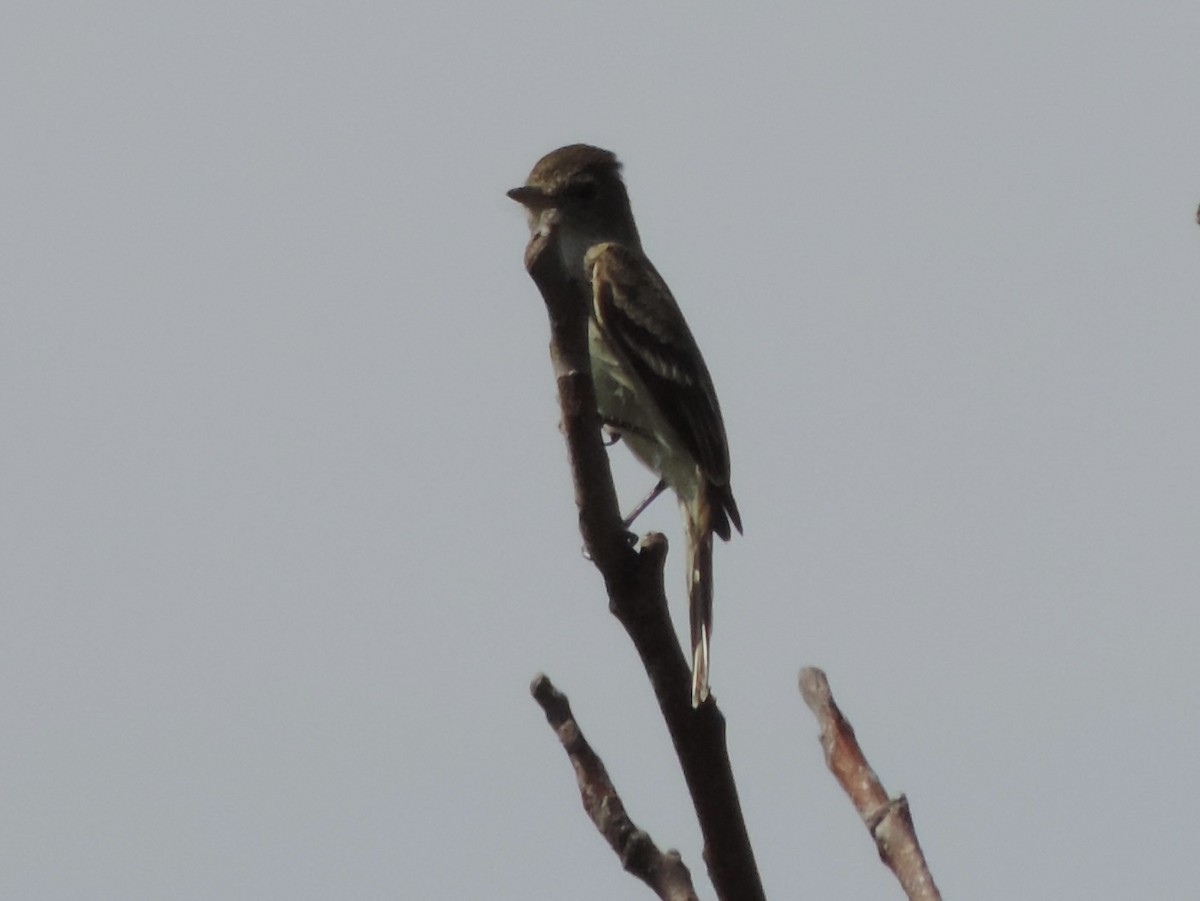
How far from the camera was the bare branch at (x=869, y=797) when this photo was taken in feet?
8.43

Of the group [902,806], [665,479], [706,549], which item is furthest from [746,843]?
[665,479]

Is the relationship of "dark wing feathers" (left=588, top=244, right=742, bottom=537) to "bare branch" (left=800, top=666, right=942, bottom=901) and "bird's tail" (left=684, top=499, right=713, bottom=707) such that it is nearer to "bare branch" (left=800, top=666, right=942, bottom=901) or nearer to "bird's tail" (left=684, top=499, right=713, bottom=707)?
"bird's tail" (left=684, top=499, right=713, bottom=707)

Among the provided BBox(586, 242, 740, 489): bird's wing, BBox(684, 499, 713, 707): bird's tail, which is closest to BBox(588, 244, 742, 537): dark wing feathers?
BBox(586, 242, 740, 489): bird's wing

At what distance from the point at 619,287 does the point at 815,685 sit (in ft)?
12.5

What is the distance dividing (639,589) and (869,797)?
0.51 meters

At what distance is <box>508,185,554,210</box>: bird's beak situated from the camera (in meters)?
7.07

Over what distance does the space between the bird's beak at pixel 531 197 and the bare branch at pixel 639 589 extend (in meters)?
4.06

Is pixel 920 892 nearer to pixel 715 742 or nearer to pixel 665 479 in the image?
pixel 715 742

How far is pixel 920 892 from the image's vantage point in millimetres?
2490

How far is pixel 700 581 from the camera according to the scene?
5539mm

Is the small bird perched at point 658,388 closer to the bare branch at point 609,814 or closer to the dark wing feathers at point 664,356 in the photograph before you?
the dark wing feathers at point 664,356

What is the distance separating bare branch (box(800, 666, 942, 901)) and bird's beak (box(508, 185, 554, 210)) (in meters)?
4.36

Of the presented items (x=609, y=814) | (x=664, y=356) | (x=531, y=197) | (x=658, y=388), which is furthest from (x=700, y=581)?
(x=609, y=814)

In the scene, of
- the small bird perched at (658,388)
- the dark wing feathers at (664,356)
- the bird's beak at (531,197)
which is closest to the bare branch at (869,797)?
the small bird perched at (658,388)
